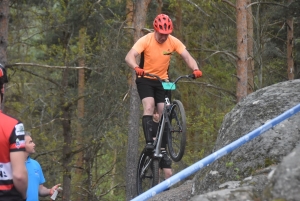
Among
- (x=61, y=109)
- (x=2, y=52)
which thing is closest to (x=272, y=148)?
(x=2, y=52)

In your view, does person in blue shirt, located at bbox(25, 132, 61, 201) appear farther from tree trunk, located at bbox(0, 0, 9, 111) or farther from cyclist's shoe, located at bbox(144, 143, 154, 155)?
tree trunk, located at bbox(0, 0, 9, 111)

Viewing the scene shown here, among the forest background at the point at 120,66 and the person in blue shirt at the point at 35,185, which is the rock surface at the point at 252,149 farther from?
the forest background at the point at 120,66

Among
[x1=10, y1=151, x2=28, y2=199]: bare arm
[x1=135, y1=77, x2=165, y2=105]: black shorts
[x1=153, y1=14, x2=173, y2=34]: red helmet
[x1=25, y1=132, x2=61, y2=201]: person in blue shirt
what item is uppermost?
[x1=153, y1=14, x2=173, y2=34]: red helmet

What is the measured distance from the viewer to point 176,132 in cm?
Result: 792

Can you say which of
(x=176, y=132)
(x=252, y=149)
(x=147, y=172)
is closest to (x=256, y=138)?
(x=252, y=149)

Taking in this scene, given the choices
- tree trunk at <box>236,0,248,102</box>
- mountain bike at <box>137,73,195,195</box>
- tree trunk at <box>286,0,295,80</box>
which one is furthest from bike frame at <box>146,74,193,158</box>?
tree trunk at <box>286,0,295,80</box>

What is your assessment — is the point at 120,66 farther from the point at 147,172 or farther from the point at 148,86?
the point at 148,86

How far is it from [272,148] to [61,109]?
15202mm

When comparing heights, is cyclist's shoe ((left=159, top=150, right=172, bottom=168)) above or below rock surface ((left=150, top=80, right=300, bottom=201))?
below

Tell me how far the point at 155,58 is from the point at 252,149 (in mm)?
2335

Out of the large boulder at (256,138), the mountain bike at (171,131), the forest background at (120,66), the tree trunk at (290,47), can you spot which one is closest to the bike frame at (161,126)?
the mountain bike at (171,131)

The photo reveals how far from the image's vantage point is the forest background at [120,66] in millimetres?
16203

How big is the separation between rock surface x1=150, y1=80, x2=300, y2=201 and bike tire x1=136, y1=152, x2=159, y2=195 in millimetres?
422

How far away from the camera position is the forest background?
1620 cm
